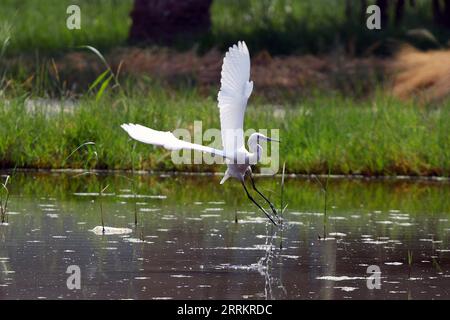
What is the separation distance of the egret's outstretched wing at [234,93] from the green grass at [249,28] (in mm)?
10279

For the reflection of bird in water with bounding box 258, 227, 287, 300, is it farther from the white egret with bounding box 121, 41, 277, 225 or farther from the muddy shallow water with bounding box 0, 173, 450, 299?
the white egret with bounding box 121, 41, 277, 225

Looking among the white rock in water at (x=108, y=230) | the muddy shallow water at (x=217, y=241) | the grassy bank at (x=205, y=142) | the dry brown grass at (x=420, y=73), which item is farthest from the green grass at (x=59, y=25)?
the white rock in water at (x=108, y=230)

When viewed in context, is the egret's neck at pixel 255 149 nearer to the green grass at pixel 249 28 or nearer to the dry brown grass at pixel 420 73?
the dry brown grass at pixel 420 73

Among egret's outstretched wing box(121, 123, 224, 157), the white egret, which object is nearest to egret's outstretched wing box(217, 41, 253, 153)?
the white egret

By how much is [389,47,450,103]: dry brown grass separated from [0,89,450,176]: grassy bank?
2.95 meters

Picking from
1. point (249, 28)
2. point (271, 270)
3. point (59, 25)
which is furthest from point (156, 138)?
point (59, 25)

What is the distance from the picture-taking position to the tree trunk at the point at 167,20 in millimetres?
20859

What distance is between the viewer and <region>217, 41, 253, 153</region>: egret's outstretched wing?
29.8 ft

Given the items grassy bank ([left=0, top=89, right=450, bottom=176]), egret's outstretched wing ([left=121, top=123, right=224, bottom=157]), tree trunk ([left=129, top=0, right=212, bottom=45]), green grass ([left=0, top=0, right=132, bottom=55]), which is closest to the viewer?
egret's outstretched wing ([left=121, top=123, right=224, bottom=157])

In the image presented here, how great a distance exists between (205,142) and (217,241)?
3.90 metres

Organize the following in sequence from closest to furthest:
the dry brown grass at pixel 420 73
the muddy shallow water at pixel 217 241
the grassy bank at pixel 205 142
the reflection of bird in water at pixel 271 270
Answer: the reflection of bird in water at pixel 271 270
the muddy shallow water at pixel 217 241
the grassy bank at pixel 205 142
the dry brown grass at pixel 420 73

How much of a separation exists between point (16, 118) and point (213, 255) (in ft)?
15.5
